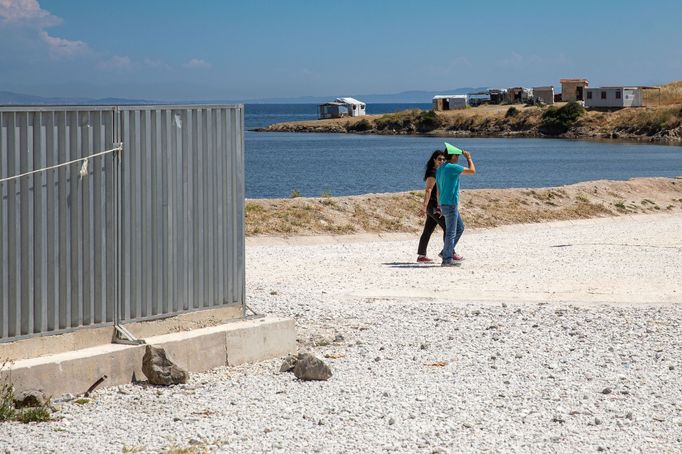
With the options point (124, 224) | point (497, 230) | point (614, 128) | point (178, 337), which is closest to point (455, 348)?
point (178, 337)

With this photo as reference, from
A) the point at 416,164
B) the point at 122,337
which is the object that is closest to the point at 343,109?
the point at 416,164

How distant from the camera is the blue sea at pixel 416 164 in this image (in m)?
60.3

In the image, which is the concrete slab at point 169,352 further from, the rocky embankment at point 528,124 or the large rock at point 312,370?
the rocky embankment at point 528,124

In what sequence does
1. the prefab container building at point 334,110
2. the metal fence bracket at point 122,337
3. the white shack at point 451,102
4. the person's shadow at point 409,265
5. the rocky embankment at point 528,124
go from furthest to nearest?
the prefab container building at point 334,110 < the white shack at point 451,102 < the rocky embankment at point 528,124 < the person's shadow at point 409,265 < the metal fence bracket at point 122,337

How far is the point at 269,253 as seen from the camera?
1877 centimetres

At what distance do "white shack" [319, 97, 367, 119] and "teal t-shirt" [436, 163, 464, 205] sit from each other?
16073 cm

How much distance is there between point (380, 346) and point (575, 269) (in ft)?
21.6

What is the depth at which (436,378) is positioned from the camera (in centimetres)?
948

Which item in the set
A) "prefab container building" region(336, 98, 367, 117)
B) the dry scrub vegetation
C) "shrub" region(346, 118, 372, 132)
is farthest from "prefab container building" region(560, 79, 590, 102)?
the dry scrub vegetation

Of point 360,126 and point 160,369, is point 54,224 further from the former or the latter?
point 360,126

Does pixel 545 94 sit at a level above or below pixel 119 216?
above

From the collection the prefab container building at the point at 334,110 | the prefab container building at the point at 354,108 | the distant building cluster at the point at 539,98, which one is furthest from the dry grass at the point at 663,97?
the prefab container building at the point at 334,110

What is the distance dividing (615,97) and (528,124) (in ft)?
36.3

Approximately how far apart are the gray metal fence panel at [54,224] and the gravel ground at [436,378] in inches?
32.1
